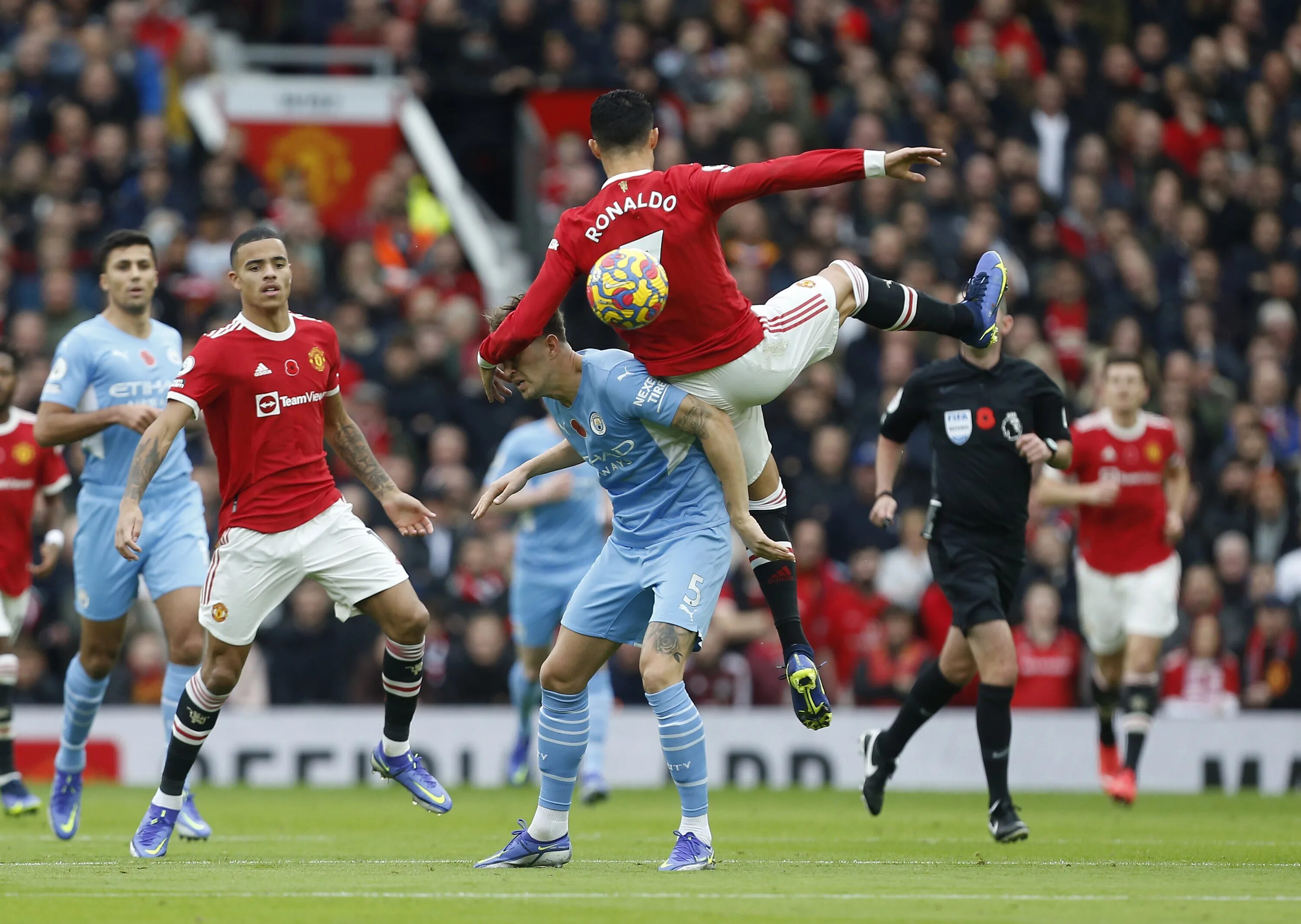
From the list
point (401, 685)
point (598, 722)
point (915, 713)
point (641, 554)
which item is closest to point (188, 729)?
point (401, 685)

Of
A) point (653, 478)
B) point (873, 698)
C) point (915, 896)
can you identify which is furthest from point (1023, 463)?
point (873, 698)

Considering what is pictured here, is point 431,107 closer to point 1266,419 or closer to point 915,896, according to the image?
point 1266,419

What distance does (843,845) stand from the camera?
10.3m

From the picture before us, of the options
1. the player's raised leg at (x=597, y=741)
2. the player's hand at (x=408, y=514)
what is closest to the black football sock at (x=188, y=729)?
the player's hand at (x=408, y=514)

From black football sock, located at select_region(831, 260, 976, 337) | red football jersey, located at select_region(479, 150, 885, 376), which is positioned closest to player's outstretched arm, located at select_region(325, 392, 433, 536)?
red football jersey, located at select_region(479, 150, 885, 376)

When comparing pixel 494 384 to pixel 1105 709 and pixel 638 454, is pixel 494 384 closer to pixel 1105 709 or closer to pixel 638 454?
pixel 638 454

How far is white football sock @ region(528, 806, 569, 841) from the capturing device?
8.58 meters

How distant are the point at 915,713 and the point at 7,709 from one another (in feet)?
18.4

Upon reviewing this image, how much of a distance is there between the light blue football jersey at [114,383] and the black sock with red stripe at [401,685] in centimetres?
197

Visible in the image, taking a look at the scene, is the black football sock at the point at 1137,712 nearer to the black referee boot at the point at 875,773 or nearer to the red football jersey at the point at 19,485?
the black referee boot at the point at 875,773

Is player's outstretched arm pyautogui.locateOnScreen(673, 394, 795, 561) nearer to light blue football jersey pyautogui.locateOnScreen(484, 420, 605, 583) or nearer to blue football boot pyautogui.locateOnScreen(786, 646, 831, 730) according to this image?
blue football boot pyautogui.locateOnScreen(786, 646, 831, 730)

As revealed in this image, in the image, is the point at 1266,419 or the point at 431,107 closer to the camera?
the point at 1266,419

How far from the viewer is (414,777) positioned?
9.38m

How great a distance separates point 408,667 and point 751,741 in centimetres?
729
